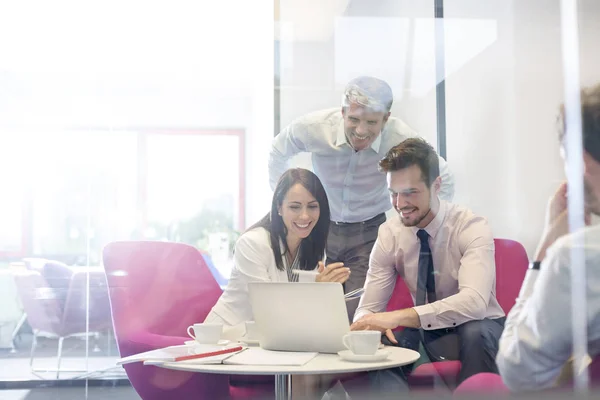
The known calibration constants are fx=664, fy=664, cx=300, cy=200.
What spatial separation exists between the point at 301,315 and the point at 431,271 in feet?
2.91

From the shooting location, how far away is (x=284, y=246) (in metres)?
2.54

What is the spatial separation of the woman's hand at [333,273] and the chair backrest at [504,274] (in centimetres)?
20

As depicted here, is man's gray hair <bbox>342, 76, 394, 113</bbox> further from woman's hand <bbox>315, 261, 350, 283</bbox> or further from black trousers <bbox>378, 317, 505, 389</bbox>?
black trousers <bbox>378, 317, 505, 389</bbox>

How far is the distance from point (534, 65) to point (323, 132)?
922 millimetres

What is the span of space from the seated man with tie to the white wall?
0.15 m

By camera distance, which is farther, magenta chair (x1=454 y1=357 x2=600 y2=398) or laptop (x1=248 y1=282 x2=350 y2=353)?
laptop (x1=248 y1=282 x2=350 y2=353)

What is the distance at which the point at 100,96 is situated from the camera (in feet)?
9.11

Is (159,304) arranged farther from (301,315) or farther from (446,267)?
(446,267)

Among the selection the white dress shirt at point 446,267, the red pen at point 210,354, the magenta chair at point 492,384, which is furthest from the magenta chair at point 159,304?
the magenta chair at point 492,384

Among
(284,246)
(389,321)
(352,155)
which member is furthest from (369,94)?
(389,321)

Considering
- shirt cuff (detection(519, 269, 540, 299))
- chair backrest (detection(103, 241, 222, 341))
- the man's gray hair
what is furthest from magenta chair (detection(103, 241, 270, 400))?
shirt cuff (detection(519, 269, 540, 299))

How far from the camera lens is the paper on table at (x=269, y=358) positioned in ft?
5.38

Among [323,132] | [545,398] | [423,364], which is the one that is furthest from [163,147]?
[545,398]

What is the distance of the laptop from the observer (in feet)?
5.84
